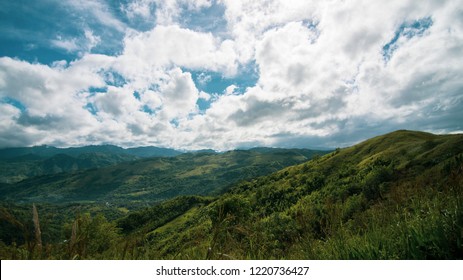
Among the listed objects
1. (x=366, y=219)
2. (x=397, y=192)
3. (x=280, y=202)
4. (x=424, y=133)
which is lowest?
Answer: (x=280, y=202)

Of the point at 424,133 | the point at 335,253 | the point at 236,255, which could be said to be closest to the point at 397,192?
the point at 335,253

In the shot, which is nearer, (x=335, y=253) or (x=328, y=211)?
(x=335, y=253)

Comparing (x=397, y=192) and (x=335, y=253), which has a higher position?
(x=397, y=192)

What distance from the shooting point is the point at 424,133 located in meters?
118

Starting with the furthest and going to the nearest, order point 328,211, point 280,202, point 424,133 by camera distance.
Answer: point 424,133
point 280,202
point 328,211

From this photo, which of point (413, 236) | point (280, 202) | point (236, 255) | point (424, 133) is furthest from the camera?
point (424, 133)

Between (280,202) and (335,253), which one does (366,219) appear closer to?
(335,253)
